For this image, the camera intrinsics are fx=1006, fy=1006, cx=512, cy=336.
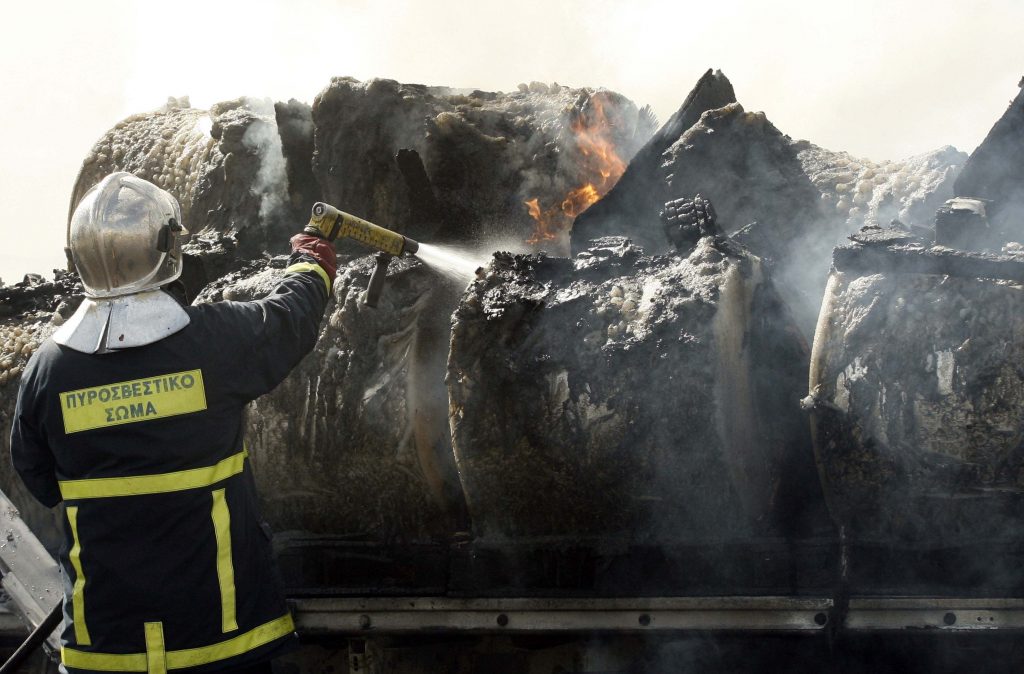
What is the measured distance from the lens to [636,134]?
469 cm

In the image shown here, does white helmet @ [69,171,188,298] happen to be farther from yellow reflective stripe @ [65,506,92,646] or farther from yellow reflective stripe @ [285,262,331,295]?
yellow reflective stripe @ [65,506,92,646]

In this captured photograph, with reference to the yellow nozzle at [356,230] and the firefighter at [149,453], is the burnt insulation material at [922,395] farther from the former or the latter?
the firefighter at [149,453]

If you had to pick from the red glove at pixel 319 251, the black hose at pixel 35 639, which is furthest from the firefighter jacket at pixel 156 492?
the black hose at pixel 35 639

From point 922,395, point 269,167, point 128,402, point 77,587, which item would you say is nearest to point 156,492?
point 128,402

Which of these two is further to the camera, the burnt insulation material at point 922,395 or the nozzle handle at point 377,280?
the nozzle handle at point 377,280

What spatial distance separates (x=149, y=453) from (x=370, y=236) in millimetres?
1058

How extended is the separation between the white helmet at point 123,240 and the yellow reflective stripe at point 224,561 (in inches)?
24.3

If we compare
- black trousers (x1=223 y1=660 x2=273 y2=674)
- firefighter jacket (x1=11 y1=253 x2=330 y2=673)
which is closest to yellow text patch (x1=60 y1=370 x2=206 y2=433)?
firefighter jacket (x1=11 y1=253 x2=330 y2=673)

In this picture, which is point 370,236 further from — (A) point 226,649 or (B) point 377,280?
(A) point 226,649

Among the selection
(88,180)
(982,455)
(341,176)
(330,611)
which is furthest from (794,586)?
(88,180)

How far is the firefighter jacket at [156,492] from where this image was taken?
2.56m

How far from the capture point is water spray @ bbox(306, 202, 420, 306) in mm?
3076

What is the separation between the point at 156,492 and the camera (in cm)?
256

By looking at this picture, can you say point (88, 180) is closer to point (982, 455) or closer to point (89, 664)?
point (89, 664)
